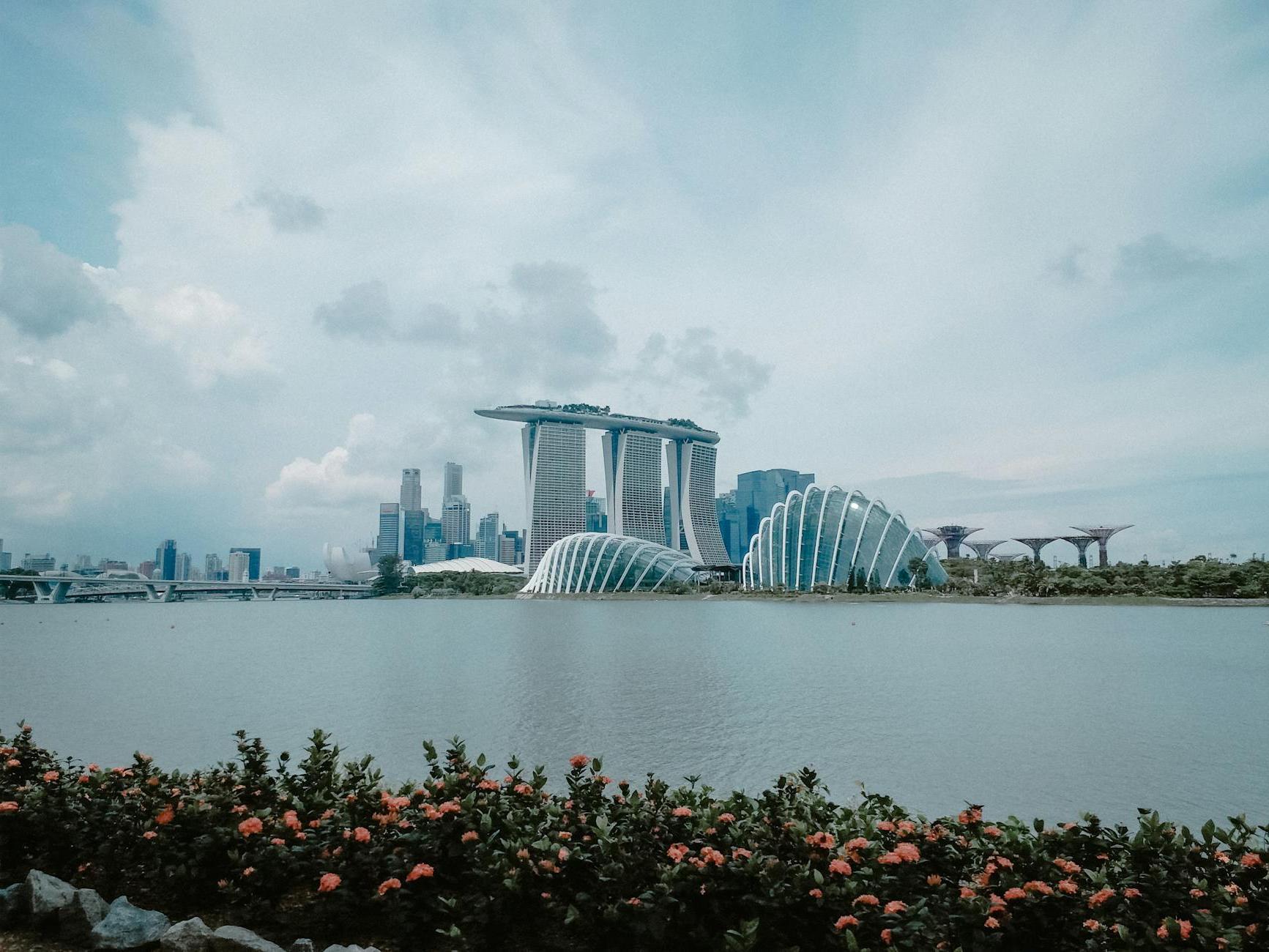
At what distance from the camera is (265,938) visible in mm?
4758

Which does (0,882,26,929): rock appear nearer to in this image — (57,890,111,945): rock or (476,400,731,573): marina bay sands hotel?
(57,890,111,945): rock

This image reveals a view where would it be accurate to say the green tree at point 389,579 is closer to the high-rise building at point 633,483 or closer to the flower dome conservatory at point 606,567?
the flower dome conservatory at point 606,567

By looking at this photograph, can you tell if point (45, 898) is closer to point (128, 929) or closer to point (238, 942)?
point (128, 929)

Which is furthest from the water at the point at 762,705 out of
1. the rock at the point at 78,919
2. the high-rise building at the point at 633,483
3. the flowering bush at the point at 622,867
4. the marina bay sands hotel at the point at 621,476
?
the high-rise building at the point at 633,483

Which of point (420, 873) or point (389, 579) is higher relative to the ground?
point (420, 873)

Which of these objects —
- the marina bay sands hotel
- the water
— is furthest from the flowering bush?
the marina bay sands hotel

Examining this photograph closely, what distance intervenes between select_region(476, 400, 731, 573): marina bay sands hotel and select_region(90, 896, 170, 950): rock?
153 m

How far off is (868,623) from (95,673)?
1385 inches

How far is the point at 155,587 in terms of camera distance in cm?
11788

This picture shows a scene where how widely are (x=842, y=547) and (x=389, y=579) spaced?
275 feet

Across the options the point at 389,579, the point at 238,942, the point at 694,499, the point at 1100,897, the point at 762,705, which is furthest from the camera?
the point at 694,499

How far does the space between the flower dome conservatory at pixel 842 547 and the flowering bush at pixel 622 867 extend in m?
76.8

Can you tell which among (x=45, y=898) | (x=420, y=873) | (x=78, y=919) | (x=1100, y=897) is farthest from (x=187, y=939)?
(x=1100, y=897)

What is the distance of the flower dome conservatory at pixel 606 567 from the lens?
3757 inches
